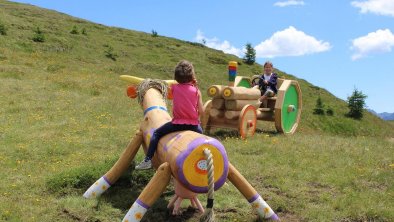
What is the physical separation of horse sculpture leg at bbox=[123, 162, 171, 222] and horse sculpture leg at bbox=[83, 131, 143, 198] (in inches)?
60.5

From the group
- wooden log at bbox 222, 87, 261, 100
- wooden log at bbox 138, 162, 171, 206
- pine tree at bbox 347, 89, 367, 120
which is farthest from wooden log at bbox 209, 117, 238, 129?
pine tree at bbox 347, 89, 367, 120

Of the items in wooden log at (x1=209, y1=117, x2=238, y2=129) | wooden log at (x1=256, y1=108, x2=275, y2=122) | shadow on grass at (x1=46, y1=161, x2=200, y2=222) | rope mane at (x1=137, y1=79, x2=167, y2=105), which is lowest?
shadow on grass at (x1=46, y1=161, x2=200, y2=222)

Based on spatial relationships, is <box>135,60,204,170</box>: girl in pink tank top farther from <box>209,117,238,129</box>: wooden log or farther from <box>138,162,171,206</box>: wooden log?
<box>209,117,238,129</box>: wooden log

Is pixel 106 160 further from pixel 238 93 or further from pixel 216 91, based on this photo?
pixel 238 93

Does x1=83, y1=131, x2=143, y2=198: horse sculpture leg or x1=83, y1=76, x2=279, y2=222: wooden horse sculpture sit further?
x1=83, y1=131, x2=143, y2=198: horse sculpture leg

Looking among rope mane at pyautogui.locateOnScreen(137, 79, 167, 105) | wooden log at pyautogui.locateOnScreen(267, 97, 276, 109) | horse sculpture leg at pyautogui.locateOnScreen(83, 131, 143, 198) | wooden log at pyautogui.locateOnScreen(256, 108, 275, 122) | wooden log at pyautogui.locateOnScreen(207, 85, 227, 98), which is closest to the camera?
horse sculpture leg at pyautogui.locateOnScreen(83, 131, 143, 198)

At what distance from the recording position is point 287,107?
1341 centimetres

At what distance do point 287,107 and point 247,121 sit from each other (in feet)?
7.39

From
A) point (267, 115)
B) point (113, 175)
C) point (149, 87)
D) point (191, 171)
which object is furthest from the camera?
point (267, 115)

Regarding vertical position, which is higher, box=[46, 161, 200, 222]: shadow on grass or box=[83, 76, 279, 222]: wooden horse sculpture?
box=[83, 76, 279, 222]: wooden horse sculpture

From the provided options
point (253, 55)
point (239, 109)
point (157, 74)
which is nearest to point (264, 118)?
point (239, 109)

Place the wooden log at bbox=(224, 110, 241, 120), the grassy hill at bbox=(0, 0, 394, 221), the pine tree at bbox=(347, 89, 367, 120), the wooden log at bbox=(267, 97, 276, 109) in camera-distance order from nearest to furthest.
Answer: the grassy hill at bbox=(0, 0, 394, 221)
the wooden log at bbox=(224, 110, 241, 120)
the wooden log at bbox=(267, 97, 276, 109)
the pine tree at bbox=(347, 89, 367, 120)

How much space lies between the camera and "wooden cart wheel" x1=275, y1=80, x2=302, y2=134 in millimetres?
12812

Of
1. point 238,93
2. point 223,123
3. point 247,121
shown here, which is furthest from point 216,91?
point 247,121
